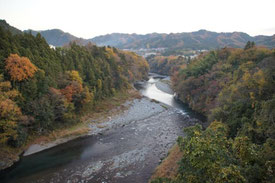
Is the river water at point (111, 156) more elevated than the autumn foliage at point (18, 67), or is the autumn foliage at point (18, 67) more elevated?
the autumn foliage at point (18, 67)

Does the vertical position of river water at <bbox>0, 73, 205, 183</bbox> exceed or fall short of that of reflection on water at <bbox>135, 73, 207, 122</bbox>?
it exceeds it

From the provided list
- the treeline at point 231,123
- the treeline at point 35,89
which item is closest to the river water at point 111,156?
the treeline at point 35,89

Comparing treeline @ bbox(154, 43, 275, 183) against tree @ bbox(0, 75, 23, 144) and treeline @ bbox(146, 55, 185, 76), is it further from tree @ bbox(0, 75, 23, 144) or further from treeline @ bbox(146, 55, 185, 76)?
treeline @ bbox(146, 55, 185, 76)

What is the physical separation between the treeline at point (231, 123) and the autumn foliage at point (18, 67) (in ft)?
68.6

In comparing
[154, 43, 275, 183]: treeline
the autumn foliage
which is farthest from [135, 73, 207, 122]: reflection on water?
the autumn foliage

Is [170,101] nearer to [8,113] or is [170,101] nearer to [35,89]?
[35,89]

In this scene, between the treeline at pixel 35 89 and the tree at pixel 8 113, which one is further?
the treeline at pixel 35 89

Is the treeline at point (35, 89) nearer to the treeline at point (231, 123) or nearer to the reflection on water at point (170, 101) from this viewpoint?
the reflection on water at point (170, 101)

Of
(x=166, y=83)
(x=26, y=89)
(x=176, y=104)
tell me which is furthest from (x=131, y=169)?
(x=166, y=83)

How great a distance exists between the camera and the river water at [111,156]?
1775 cm

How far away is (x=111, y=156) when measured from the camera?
21438 mm

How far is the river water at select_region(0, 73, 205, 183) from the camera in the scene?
17750mm

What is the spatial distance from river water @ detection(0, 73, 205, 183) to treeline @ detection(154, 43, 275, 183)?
730 centimetres

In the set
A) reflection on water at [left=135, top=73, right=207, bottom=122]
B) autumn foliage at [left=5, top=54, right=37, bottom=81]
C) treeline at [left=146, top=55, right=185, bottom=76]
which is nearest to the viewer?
autumn foliage at [left=5, top=54, right=37, bottom=81]
